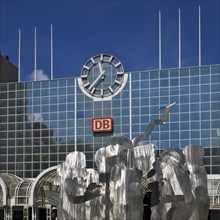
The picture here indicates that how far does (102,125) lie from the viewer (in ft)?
204

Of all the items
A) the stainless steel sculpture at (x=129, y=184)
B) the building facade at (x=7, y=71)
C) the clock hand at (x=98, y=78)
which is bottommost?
the stainless steel sculpture at (x=129, y=184)

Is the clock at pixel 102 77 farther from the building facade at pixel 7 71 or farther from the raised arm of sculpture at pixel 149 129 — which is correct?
the raised arm of sculpture at pixel 149 129

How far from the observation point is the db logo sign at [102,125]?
61.8 metres

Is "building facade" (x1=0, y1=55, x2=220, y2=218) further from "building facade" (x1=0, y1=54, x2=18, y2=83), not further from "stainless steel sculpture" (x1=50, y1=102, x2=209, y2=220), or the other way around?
"stainless steel sculpture" (x1=50, y1=102, x2=209, y2=220)

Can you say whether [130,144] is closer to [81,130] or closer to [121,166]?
[121,166]

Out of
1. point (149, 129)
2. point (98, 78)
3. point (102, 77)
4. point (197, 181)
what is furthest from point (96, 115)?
point (197, 181)

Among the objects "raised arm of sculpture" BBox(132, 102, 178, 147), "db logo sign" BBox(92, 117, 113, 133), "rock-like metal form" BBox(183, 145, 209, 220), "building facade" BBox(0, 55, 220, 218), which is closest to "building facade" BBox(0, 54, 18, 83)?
"building facade" BBox(0, 55, 220, 218)

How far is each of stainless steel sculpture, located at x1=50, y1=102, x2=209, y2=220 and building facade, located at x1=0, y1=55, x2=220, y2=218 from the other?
75.0 ft

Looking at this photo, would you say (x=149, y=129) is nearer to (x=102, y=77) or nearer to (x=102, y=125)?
(x=102, y=125)

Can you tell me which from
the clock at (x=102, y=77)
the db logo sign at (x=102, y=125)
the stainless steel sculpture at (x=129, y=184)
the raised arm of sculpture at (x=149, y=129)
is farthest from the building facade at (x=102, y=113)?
the stainless steel sculpture at (x=129, y=184)

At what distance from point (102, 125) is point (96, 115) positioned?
145 centimetres

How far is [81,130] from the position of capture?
6297 cm

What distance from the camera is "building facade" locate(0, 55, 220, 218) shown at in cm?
5941

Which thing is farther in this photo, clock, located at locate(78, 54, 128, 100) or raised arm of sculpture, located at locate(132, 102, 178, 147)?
clock, located at locate(78, 54, 128, 100)
